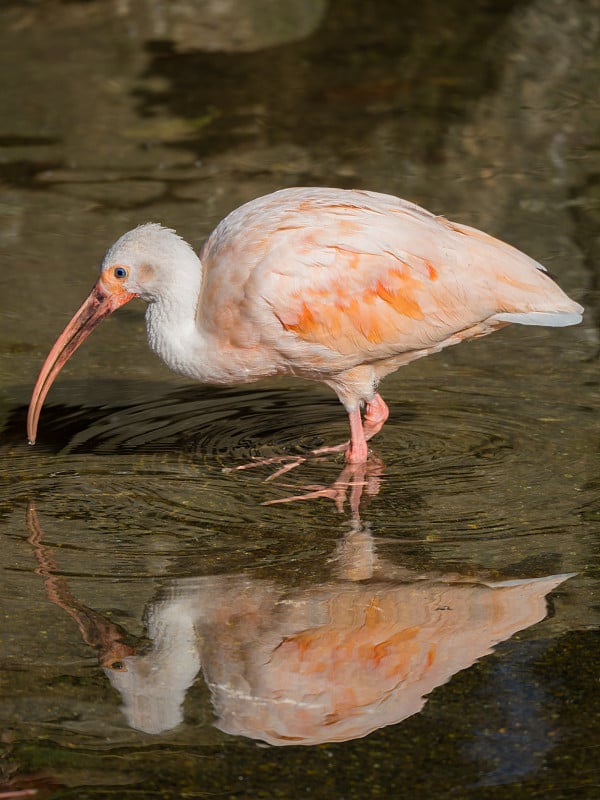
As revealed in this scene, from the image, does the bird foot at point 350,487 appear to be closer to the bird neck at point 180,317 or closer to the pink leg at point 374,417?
the pink leg at point 374,417

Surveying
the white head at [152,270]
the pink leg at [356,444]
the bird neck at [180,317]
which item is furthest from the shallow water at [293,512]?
the white head at [152,270]

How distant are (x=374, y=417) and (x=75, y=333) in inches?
70.6

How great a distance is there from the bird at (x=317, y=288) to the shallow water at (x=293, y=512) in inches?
25.5

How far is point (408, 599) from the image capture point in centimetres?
603

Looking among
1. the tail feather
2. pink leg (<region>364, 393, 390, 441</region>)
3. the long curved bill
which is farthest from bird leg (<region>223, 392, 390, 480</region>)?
the long curved bill

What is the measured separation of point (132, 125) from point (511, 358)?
252 inches

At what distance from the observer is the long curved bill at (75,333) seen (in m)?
7.63

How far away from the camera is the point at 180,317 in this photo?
7488 millimetres

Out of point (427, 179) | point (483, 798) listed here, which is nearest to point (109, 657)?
point (483, 798)

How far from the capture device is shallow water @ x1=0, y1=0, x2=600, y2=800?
493 centimetres

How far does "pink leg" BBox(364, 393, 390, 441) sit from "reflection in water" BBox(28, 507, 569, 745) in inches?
60.4

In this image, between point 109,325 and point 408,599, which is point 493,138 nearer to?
point 109,325

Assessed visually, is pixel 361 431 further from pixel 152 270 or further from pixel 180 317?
pixel 152 270

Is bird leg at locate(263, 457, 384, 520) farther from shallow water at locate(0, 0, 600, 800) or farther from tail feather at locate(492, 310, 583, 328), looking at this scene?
tail feather at locate(492, 310, 583, 328)
